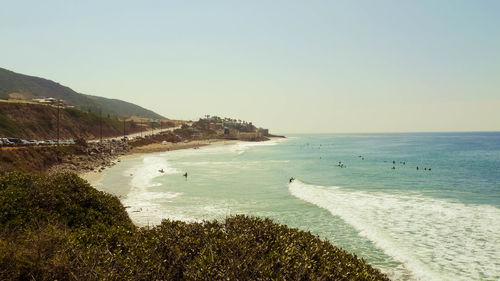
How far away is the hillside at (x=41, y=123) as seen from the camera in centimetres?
7857

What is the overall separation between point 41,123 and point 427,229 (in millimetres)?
100237

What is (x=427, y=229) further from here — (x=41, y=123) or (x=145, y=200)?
(x=41, y=123)

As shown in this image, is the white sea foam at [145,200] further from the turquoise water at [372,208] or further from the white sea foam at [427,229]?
the white sea foam at [427,229]

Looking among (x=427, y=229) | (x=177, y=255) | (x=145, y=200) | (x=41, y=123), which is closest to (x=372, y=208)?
(x=427, y=229)

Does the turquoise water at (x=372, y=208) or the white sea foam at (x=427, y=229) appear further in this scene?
the turquoise water at (x=372, y=208)

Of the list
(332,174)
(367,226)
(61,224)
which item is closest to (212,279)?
(61,224)

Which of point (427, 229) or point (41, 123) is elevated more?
point (41, 123)

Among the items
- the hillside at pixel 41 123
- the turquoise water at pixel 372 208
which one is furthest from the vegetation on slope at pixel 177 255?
the hillside at pixel 41 123

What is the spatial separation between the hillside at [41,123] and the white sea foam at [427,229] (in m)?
79.3

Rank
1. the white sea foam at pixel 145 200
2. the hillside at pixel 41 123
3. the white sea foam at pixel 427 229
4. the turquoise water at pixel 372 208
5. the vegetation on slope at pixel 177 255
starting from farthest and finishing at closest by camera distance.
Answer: the hillside at pixel 41 123, the white sea foam at pixel 145 200, the turquoise water at pixel 372 208, the white sea foam at pixel 427 229, the vegetation on slope at pixel 177 255

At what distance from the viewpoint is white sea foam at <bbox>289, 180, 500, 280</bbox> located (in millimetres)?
16688

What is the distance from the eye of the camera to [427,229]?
22875mm

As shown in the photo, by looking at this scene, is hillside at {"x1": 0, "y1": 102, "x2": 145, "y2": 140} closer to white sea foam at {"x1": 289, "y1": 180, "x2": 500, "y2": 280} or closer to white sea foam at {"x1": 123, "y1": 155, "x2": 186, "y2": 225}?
white sea foam at {"x1": 123, "y1": 155, "x2": 186, "y2": 225}

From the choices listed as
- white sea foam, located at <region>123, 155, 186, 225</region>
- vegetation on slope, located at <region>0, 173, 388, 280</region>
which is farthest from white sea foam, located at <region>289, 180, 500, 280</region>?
white sea foam, located at <region>123, 155, 186, 225</region>
